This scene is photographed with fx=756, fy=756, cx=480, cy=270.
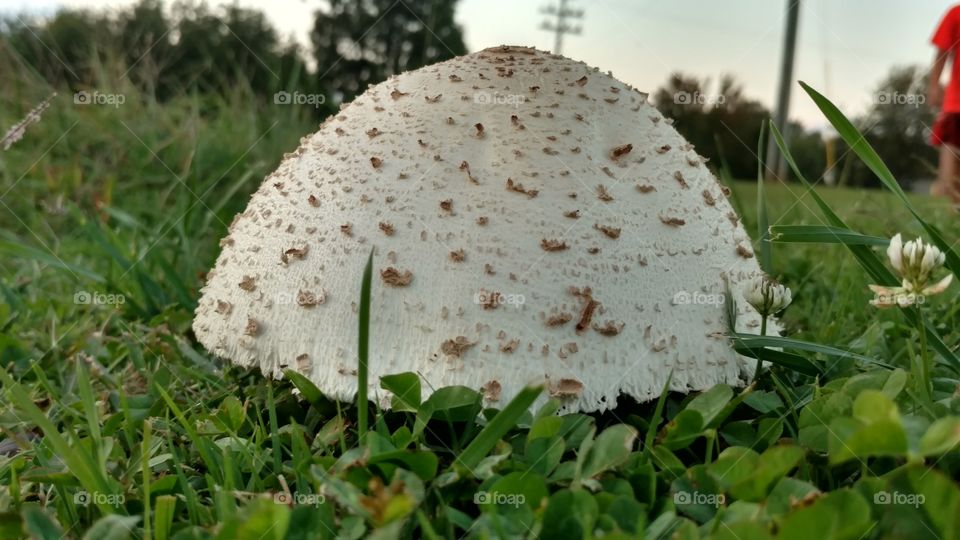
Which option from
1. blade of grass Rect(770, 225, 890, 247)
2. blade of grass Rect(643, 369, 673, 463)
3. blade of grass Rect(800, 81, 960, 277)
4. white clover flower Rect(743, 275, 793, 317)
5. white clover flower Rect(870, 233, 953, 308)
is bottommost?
blade of grass Rect(643, 369, 673, 463)

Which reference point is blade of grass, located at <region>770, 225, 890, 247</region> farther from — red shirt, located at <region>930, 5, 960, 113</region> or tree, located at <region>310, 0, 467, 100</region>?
tree, located at <region>310, 0, 467, 100</region>

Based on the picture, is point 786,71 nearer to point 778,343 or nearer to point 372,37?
point 372,37

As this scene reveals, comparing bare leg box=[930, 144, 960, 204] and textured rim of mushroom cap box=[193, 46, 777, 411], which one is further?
bare leg box=[930, 144, 960, 204]

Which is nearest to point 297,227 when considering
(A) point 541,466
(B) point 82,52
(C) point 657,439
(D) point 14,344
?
(A) point 541,466

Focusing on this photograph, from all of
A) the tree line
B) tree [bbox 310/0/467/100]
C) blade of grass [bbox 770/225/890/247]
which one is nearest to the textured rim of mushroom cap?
blade of grass [bbox 770/225/890/247]

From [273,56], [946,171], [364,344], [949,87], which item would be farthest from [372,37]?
[364,344]

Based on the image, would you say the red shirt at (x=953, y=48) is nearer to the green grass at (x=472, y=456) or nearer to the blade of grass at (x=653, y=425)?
the green grass at (x=472, y=456)
